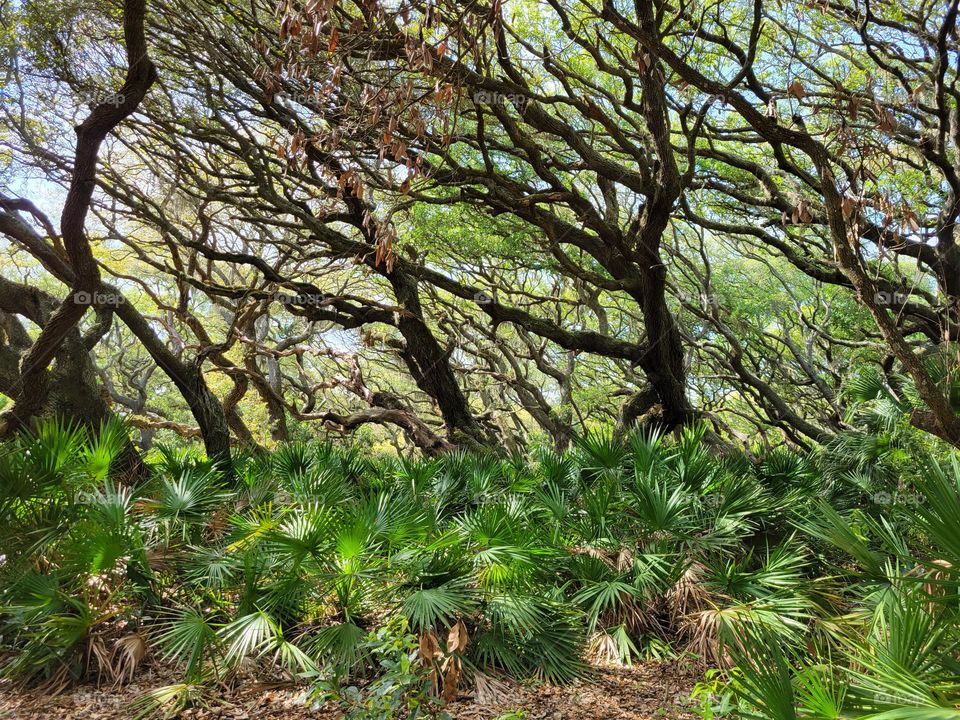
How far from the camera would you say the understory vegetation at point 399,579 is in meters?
4.45

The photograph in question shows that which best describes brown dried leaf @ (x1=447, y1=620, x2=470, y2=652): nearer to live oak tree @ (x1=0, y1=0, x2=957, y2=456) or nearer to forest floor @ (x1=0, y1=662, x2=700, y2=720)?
forest floor @ (x1=0, y1=662, x2=700, y2=720)

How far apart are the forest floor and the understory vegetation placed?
11cm

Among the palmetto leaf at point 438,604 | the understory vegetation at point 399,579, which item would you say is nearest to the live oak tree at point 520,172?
the understory vegetation at point 399,579

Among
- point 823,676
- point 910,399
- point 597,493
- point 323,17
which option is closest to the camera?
point 823,676

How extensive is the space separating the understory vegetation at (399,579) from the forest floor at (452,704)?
11 cm

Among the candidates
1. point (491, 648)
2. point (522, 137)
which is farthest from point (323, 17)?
point (522, 137)

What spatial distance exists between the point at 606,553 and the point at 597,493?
0.61 metres

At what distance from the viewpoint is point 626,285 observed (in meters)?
8.67

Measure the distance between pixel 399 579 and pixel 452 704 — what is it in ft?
2.99

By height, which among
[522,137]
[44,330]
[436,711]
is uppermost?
[522,137]

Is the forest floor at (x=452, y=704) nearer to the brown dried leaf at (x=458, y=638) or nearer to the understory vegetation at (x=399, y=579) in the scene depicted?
the understory vegetation at (x=399, y=579)

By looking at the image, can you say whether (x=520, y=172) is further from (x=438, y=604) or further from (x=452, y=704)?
(x=452, y=704)

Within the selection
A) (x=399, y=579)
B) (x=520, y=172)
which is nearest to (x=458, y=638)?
(x=399, y=579)

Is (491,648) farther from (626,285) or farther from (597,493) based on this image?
(626,285)
